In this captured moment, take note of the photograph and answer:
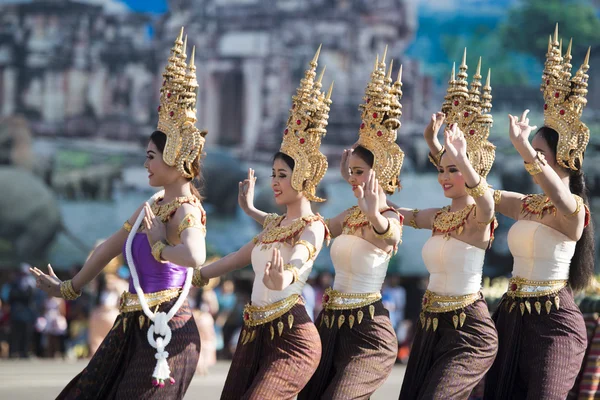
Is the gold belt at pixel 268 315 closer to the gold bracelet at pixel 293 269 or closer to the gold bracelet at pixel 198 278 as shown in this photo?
the gold bracelet at pixel 293 269

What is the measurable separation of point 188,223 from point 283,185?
2.44 feet

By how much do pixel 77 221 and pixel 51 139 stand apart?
1730mm

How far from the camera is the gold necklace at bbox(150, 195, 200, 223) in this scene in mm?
6586

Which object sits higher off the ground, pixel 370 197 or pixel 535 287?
pixel 370 197

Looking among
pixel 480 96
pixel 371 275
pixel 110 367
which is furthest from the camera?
pixel 480 96

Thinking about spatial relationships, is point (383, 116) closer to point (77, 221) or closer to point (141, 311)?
point (141, 311)

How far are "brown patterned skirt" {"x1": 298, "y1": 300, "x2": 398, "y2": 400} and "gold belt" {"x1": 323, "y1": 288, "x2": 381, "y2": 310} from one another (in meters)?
0.03

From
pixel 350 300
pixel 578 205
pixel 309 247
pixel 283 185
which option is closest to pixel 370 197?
pixel 309 247

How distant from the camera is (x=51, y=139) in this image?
21.6 meters

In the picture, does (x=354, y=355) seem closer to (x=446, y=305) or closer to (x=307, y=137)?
(x=446, y=305)

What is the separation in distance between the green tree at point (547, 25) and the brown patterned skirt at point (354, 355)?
1525 cm

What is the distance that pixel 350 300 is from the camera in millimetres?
6918

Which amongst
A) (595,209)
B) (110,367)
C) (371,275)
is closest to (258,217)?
(371,275)

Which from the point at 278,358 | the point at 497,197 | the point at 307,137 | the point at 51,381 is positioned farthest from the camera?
the point at 51,381
